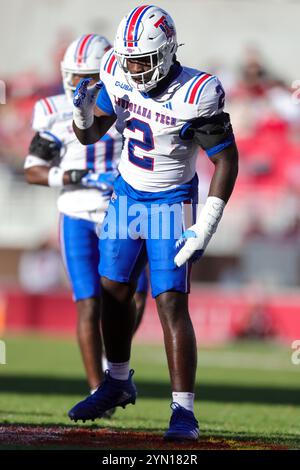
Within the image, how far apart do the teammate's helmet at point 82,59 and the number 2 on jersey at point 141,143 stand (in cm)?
151

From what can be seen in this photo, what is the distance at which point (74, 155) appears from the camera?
22.0 ft

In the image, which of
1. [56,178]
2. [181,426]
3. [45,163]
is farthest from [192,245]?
[45,163]

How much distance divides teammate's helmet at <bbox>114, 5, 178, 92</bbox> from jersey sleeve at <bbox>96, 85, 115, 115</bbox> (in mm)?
259

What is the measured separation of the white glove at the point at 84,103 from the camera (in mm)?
5141

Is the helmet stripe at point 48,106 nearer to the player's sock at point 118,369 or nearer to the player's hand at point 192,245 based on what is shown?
the player's sock at point 118,369

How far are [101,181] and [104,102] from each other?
1303 mm

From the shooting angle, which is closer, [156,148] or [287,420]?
[156,148]

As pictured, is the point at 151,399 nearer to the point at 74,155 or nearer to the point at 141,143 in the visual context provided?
the point at 74,155

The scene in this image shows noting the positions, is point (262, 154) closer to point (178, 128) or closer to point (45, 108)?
point (45, 108)

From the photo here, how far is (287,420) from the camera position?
245 inches

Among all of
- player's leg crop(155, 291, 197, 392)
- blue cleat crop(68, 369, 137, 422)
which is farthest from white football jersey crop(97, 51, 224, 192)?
blue cleat crop(68, 369, 137, 422)

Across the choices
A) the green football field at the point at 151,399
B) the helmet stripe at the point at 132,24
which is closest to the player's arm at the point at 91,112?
the helmet stripe at the point at 132,24
